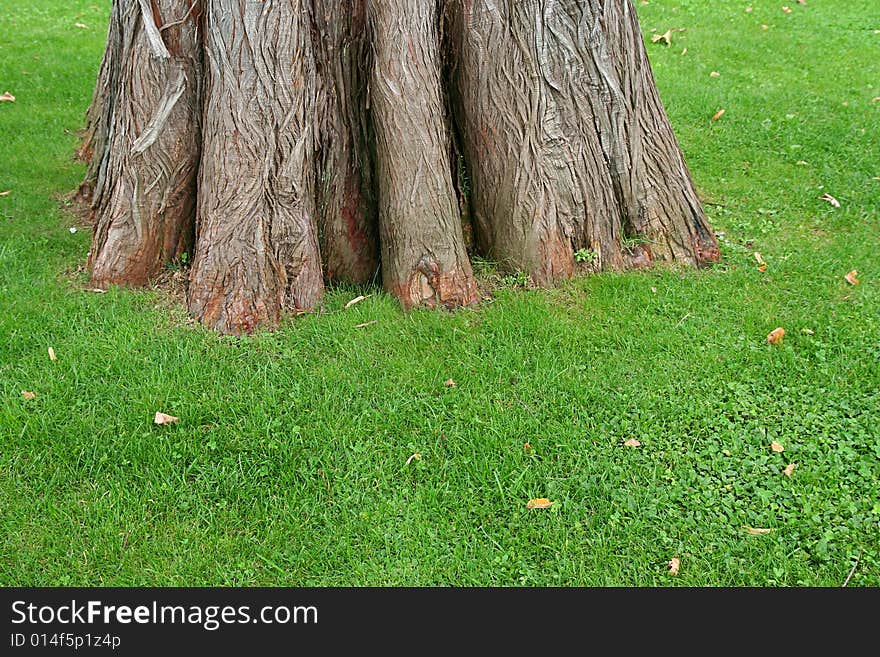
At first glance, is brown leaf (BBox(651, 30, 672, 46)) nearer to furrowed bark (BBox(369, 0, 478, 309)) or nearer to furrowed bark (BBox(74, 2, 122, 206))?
furrowed bark (BBox(369, 0, 478, 309))

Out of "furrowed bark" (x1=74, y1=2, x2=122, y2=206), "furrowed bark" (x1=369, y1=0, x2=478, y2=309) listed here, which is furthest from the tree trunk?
"furrowed bark" (x1=74, y1=2, x2=122, y2=206)

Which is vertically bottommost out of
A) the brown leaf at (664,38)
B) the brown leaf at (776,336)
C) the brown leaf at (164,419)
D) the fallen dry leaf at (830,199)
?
the brown leaf at (164,419)

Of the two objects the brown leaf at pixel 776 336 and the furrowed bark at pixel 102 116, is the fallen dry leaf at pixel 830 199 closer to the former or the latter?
the brown leaf at pixel 776 336

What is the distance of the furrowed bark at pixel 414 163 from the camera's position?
166 inches

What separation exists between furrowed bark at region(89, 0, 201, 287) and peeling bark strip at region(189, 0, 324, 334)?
0.18 m

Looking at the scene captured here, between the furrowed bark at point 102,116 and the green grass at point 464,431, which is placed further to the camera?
the furrowed bark at point 102,116

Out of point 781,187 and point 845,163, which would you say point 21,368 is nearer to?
point 781,187

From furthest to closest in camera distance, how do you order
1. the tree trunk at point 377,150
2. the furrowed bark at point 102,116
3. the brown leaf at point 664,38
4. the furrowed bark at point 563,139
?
the brown leaf at point 664,38, the furrowed bark at point 102,116, the furrowed bark at point 563,139, the tree trunk at point 377,150

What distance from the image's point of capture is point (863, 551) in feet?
10.1

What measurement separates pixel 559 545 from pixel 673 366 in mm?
1305

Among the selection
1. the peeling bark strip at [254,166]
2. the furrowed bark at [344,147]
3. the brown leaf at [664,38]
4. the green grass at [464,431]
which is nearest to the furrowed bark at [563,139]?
the green grass at [464,431]

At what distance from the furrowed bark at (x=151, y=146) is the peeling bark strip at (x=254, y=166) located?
0.61ft

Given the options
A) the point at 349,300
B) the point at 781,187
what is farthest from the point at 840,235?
the point at 349,300

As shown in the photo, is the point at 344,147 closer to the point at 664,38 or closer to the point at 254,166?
the point at 254,166
